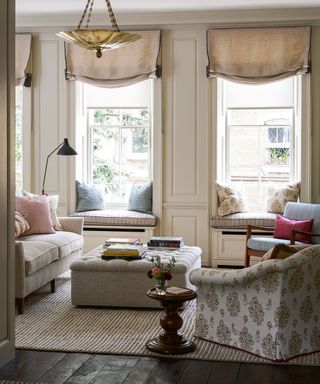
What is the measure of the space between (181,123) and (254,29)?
1373 millimetres

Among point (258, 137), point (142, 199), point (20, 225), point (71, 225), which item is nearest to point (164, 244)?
point (71, 225)

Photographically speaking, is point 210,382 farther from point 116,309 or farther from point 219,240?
point 219,240

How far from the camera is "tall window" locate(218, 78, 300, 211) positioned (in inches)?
320

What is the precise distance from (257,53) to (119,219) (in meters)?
2.52

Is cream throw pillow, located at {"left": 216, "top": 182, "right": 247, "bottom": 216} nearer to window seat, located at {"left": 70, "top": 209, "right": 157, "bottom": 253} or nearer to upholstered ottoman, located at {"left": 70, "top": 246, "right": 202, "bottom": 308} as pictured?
window seat, located at {"left": 70, "top": 209, "right": 157, "bottom": 253}

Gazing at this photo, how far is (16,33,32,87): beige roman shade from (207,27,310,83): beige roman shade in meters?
2.18

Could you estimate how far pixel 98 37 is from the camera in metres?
6.03

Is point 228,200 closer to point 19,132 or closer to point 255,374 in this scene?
point 19,132

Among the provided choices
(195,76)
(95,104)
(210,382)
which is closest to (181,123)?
(195,76)

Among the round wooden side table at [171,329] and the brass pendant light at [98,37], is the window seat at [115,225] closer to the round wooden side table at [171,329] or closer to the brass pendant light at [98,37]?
the brass pendant light at [98,37]

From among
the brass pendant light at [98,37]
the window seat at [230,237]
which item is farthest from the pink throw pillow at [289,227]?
the brass pendant light at [98,37]

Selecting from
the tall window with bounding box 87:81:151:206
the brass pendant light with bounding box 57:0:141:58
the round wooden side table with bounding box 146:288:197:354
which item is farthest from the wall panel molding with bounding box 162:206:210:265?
the round wooden side table with bounding box 146:288:197:354

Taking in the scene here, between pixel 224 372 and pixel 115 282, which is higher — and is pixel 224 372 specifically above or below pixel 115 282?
below

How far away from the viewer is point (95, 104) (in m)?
8.55
